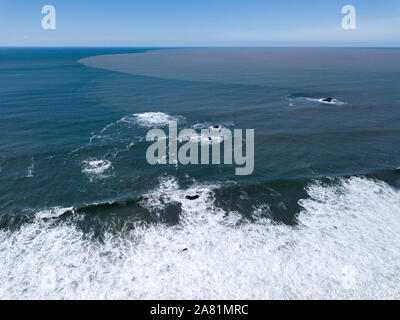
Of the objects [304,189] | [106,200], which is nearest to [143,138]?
[106,200]

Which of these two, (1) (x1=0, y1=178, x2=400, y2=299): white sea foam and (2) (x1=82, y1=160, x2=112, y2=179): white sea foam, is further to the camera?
(2) (x1=82, y1=160, x2=112, y2=179): white sea foam

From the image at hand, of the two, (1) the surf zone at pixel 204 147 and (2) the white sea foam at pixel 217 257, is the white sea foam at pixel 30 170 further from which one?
(1) the surf zone at pixel 204 147

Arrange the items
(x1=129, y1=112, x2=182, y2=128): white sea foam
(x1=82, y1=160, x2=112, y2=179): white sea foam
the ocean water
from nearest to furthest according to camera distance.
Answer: the ocean water
(x1=82, y1=160, x2=112, y2=179): white sea foam
(x1=129, y1=112, x2=182, y2=128): white sea foam

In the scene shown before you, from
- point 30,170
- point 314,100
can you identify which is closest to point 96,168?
point 30,170

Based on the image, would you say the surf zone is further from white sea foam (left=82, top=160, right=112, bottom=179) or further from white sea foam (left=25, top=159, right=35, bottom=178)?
white sea foam (left=25, top=159, right=35, bottom=178)

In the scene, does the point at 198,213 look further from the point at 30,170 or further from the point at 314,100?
the point at 314,100

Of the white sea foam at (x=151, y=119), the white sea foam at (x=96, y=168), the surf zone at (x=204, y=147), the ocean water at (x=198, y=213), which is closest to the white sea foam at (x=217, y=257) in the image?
the ocean water at (x=198, y=213)

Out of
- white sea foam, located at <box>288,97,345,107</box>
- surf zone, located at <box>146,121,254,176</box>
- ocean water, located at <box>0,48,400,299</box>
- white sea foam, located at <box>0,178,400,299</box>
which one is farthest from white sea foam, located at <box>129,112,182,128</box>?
white sea foam, located at <box>288,97,345,107</box>

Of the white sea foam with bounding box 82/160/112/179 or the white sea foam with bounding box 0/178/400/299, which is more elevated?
the white sea foam with bounding box 82/160/112/179
